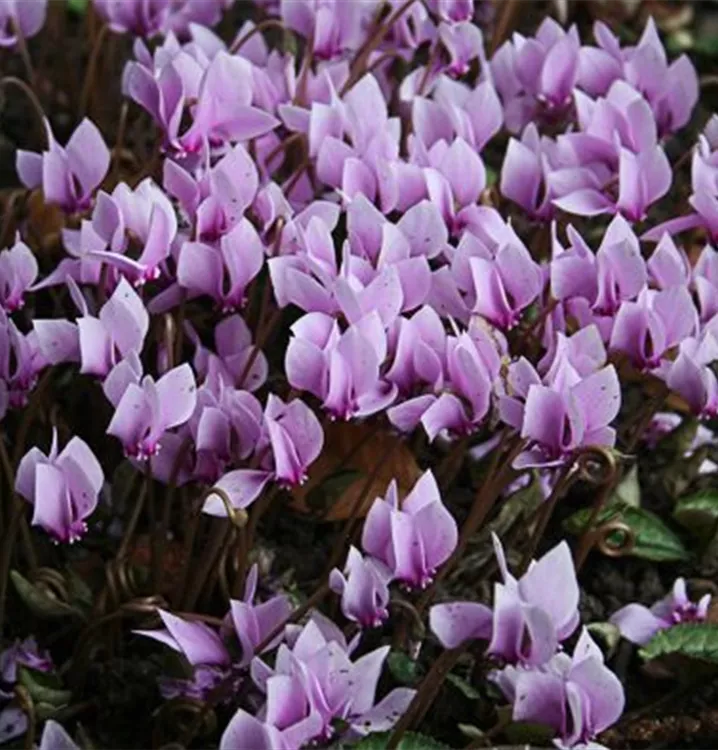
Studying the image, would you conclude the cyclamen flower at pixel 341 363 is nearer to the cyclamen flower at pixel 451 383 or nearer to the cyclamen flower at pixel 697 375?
the cyclamen flower at pixel 451 383

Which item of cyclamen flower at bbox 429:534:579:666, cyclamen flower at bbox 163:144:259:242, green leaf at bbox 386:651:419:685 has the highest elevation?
cyclamen flower at bbox 163:144:259:242

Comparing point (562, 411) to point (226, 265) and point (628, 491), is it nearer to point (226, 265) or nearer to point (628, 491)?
point (226, 265)

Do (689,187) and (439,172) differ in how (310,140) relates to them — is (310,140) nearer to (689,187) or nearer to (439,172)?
(439,172)

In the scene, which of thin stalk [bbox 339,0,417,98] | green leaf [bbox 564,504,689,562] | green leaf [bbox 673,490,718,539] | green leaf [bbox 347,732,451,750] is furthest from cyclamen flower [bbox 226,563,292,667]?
thin stalk [bbox 339,0,417,98]

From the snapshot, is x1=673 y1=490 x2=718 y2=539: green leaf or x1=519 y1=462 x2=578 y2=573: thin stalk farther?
x1=673 y1=490 x2=718 y2=539: green leaf

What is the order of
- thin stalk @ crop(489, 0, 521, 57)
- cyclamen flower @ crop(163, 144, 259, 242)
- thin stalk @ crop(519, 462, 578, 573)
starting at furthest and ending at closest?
thin stalk @ crop(489, 0, 521, 57) < cyclamen flower @ crop(163, 144, 259, 242) < thin stalk @ crop(519, 462, 578, 573)

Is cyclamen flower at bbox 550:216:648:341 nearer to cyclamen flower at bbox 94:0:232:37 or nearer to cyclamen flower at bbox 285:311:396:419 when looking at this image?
cyclamen flower at bbox 285:311:396:419

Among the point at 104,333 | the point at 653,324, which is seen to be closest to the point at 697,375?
the point at 653,324

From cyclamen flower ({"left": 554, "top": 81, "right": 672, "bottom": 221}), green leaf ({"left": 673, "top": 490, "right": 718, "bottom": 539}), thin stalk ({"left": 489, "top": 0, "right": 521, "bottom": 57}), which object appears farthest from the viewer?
thin stalk ({"left": 489, "top": 0, "right": 521, "bottom": 57})
